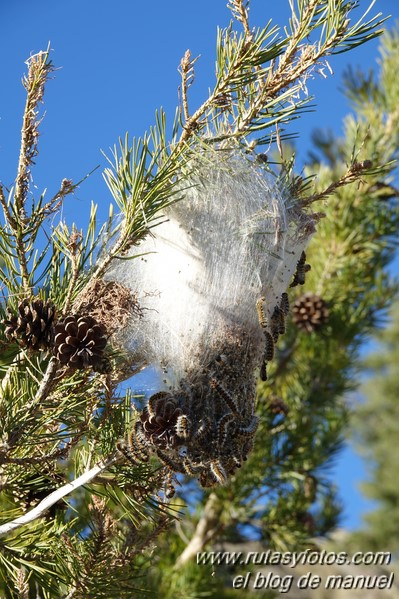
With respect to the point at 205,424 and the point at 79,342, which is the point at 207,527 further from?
the point at 79,342

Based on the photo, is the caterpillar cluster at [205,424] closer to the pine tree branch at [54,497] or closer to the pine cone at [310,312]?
the pine tree branch at [54,497]

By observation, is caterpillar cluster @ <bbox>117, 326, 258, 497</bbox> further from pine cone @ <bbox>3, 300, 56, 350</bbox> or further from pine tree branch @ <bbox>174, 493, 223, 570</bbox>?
pine tree branch @ <bbox>174, 493, 223, 570</bbox>

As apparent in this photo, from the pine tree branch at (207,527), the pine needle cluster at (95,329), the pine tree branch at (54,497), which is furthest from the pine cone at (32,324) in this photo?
the pine tree branch at (207,527)

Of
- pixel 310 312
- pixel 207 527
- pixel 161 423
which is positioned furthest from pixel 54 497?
pixel 310 312

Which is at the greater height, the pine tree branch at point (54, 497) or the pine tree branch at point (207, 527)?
the pine tree branch at point (54, 497)

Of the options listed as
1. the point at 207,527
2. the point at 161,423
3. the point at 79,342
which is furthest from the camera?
the point at 207,527
